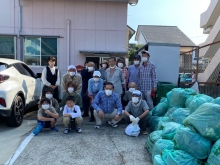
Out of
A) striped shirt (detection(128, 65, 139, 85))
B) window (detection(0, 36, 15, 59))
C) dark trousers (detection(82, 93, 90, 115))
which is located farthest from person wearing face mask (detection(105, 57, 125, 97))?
window (detection(0, 36, 15, 59))

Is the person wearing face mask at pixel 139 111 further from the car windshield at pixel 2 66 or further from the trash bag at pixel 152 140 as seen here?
the car windshield at pixel 2 66

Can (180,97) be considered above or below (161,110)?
above

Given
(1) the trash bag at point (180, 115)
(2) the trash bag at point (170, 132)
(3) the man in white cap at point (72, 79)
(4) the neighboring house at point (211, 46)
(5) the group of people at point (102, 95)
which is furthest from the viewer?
(4) the neighboring house at point (211, 46)

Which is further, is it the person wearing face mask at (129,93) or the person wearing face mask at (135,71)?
the person wearing face mask at (135,71)

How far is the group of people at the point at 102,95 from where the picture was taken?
4.71m

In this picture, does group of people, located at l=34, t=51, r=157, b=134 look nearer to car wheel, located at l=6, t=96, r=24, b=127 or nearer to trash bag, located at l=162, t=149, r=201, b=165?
car wheel, located at l=6, t=96, r=24, b=127

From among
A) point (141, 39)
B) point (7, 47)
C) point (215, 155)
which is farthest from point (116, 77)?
point (141, 39)

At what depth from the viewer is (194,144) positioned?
8.34 feet

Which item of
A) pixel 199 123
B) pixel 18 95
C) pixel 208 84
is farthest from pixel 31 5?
pixel 199 123

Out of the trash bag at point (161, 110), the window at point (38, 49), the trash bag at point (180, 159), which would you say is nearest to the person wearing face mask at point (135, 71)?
the trash bag at point (161, 110)

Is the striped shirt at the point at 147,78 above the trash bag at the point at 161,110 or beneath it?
above

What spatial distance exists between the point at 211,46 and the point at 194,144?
1036cm

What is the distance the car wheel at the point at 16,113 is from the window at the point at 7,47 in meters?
5.90

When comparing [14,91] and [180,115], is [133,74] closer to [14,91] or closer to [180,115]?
[180,115]
